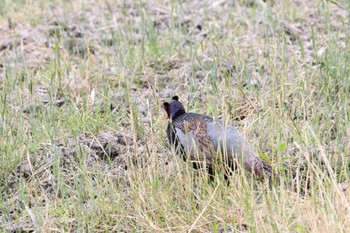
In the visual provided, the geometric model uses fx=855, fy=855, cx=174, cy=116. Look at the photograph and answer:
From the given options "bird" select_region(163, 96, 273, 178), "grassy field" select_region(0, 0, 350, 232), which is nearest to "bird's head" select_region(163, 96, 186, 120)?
"bird" select_region(163, 96, 273, 178)

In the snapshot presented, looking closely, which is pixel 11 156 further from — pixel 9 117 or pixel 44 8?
pixel 44 8

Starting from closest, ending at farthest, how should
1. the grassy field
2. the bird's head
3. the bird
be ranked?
the grassy field
the bird
the bird's head

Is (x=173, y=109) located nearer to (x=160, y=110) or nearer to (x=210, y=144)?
(x=160, y=110)

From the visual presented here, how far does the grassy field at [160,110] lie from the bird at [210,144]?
10cm

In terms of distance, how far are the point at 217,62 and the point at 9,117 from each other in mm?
1486

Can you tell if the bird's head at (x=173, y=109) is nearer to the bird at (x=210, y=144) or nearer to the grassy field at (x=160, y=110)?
the bird at (x=210, y=144)

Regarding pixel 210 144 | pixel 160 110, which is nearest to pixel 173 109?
pixel 160 110

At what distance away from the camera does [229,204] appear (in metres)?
4.50

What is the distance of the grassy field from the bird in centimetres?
10

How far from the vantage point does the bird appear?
15.1 ft

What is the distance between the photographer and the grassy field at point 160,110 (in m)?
4.42

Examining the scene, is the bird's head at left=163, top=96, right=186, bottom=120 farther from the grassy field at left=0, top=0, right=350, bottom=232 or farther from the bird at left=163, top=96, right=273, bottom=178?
the grassy field at left=0, top=0, right=350, bottom=232

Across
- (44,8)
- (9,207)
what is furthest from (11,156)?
(44,8)

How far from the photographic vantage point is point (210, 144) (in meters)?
4.77
